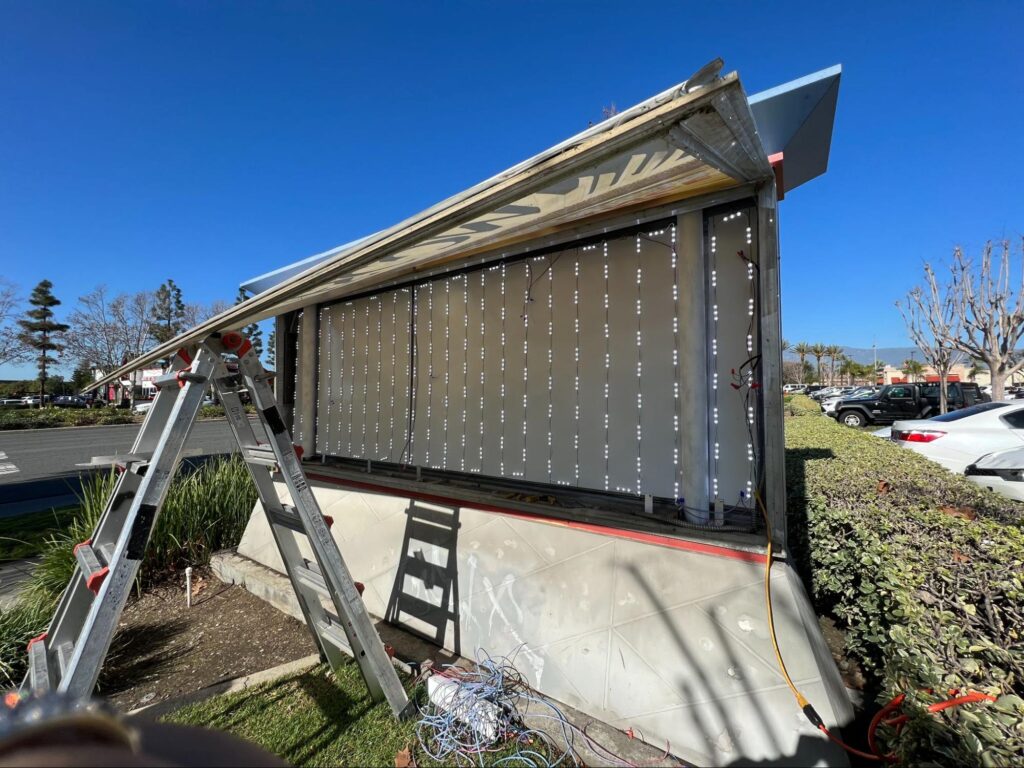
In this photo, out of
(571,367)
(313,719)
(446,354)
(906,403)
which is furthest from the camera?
(906,403)

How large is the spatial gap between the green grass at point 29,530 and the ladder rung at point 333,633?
3909 millimetres

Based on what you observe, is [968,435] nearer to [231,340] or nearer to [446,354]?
[446,354]

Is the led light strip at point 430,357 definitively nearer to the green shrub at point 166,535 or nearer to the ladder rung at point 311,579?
the green shrub at point 166,535

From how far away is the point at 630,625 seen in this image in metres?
2.35

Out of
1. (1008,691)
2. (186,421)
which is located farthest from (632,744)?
(186,421)

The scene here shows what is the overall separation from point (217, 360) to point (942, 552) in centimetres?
359

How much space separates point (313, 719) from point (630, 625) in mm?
1807

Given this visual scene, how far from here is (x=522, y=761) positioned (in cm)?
207

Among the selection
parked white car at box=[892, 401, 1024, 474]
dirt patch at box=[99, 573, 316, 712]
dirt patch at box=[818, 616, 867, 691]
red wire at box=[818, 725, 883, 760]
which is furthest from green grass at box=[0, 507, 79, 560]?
parked white car at box=[892, 401, 1024, 474]

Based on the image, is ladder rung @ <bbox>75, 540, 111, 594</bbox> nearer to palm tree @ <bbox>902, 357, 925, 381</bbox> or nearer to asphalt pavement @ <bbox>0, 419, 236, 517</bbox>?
asphalt pavement @ <bbox>0, 419, 236, 517</bbox>

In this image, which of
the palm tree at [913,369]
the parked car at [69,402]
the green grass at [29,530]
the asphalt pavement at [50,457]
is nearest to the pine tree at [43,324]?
the parked car at [69,402]

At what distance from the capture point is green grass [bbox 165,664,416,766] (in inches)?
85.4

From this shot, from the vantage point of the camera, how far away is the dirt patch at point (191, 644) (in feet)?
9.32

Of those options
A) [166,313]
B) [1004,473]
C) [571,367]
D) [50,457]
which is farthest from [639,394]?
[166,313]
